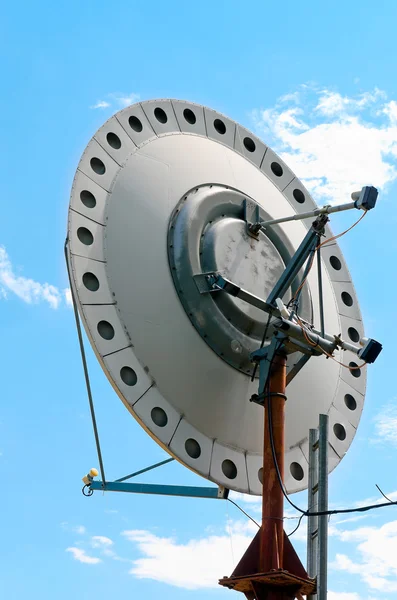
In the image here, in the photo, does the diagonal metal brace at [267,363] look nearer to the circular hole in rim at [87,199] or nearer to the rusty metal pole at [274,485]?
the rusty metal pole at [274,485]

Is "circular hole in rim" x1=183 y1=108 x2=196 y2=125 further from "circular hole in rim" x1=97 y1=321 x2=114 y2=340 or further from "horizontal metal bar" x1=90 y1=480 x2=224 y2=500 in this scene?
"horizontal metal bar" x1=90 y1=480 x2=224 y2=500

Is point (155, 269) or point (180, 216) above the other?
point (180, 216)

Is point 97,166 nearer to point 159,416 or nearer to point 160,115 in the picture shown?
point 160,115

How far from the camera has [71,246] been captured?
14625 mm

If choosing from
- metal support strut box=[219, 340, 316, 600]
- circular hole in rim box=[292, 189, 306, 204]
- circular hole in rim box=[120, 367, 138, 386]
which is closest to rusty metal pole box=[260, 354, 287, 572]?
metal support strut box=[219, 340, 316, 600]

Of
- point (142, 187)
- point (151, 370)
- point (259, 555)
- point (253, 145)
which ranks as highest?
point (253, 145)

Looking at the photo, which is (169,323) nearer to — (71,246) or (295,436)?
(71,246)

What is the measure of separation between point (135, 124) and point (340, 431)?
7.76 m

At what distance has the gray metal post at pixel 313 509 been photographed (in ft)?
45.8

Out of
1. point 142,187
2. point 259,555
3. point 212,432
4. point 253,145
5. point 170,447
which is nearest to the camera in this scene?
point 259,555

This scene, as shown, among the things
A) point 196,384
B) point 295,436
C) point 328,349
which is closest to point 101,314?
point 196,384

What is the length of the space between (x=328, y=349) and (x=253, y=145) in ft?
24.0

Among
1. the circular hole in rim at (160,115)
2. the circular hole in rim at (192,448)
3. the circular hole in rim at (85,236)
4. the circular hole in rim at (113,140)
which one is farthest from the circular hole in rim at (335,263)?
the circular hole in rim at (85,236)

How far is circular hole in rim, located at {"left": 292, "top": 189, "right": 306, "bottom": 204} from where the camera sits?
69.0ft
